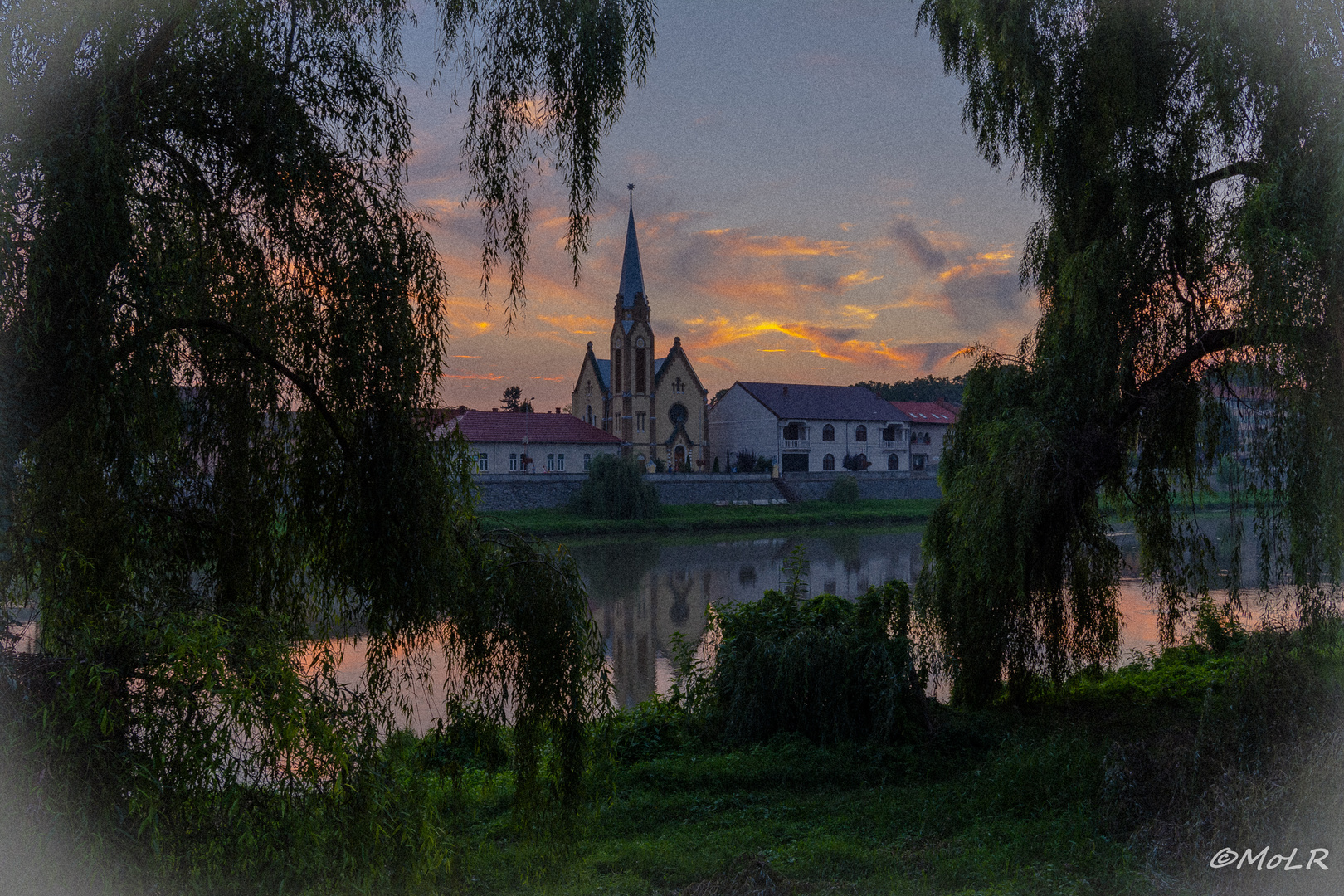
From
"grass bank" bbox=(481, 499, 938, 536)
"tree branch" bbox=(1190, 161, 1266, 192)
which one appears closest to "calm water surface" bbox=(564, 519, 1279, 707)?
"grass bank" bbox=(481, 499, 938, 536)

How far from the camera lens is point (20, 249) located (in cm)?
331

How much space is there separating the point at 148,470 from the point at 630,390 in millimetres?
57857

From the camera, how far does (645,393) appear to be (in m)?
62.2

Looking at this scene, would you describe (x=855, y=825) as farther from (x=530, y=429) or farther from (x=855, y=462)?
(x=855, y=462)

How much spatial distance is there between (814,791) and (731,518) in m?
39.0

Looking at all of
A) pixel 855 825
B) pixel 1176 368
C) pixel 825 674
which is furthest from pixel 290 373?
pixel 1176 368

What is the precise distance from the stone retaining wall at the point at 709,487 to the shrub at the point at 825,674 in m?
29.2

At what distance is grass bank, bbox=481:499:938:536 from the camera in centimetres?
4200

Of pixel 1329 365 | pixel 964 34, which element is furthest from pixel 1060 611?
pixel 964 34

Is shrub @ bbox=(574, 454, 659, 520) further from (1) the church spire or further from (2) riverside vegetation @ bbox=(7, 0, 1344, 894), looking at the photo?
(2) riverside vegetation @ bbox=(7, 0, 1344, 894)

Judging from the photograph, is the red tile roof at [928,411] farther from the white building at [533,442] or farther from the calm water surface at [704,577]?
the white building at [533,442]

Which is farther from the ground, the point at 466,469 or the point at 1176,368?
the point at 1176,368

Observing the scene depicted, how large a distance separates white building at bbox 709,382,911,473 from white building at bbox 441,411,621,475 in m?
12.2

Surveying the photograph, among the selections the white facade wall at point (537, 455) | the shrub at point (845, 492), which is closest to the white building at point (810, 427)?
the shrub at point (845, 492)
